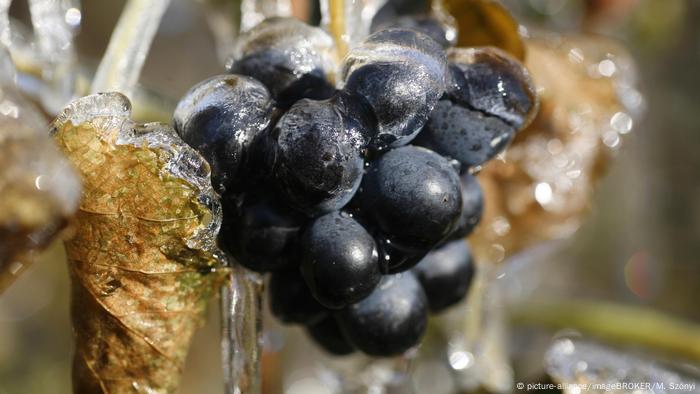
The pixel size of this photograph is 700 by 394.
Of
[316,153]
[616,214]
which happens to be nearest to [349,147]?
[316,153]

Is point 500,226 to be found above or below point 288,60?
below

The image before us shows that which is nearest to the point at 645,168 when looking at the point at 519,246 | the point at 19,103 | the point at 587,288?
the point at 587,288

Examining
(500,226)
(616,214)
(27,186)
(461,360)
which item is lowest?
(616,214)

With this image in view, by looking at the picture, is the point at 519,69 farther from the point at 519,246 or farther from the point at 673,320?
the point at 673,320

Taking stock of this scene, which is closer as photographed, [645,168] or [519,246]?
[519,246]

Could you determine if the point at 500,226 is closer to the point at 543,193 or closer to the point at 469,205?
the point at 543,193
